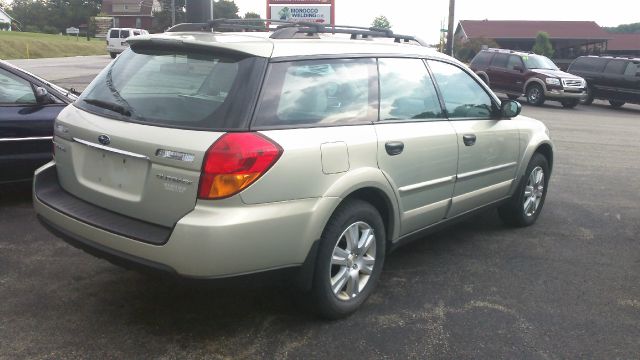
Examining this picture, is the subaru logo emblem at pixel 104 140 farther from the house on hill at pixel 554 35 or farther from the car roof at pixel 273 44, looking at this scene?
the house on hill at pixel 554 35

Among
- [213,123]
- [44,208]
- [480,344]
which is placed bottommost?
[480,344]

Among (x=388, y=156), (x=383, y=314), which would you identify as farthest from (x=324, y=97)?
(x=383, y=314)

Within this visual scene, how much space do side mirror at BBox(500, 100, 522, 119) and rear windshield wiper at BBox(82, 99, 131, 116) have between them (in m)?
2.97

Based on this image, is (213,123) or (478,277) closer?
(213,123)

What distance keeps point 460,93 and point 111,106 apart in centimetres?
253

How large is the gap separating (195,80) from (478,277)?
2.42 metres

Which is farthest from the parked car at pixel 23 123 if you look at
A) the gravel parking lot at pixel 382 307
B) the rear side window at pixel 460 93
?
the rear side window at pixel 460 93

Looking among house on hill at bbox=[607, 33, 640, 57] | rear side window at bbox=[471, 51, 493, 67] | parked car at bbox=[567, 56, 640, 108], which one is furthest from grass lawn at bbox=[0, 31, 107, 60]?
house on hill at bbox=[607, 33, 640, 57]

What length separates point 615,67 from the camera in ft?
68.4

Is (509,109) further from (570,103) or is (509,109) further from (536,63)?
(536,63)

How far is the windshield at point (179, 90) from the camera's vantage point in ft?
9.77

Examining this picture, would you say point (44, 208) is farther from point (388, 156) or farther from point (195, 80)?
point (388, 156)

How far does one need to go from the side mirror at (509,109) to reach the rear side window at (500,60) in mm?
16804

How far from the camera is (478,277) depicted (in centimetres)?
Result: 425
